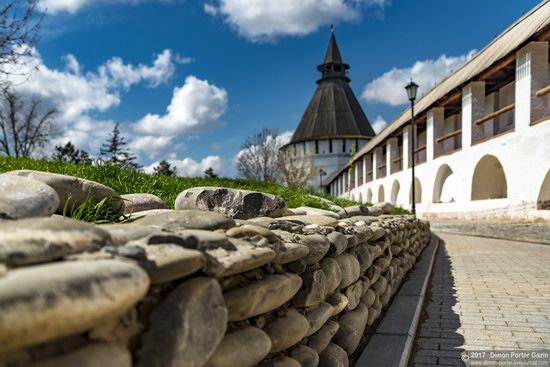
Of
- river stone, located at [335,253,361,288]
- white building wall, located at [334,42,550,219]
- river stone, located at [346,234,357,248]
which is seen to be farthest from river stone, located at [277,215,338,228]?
white building wall, located at [334,42,550,219]

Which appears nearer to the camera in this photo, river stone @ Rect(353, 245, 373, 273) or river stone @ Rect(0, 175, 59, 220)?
river stone @ Rect(0, 175, 59, 220)

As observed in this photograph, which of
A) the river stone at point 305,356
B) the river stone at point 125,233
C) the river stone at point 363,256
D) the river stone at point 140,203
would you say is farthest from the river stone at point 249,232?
the river stone at point 140,203

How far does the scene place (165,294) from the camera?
1.32 metres

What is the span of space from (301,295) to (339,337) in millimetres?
762

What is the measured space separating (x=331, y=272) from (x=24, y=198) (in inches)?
62.5

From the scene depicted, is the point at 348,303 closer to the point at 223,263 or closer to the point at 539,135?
the point at 223,263

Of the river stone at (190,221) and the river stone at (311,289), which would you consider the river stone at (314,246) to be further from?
the river stone at (190,221)

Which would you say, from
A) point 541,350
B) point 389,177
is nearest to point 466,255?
point 541,350

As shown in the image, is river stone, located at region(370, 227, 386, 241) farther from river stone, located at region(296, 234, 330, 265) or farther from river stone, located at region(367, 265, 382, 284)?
river stone, located at region(296, 234, 330, 265)

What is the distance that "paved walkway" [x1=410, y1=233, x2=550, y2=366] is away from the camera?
11.5ft

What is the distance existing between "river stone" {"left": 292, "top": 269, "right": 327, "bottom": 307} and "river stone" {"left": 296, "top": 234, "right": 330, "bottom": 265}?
61 mm

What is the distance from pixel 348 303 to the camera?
9.38ft

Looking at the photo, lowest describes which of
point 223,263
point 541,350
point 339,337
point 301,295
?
point 541,350

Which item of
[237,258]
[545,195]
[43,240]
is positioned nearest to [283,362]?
[237,258]
